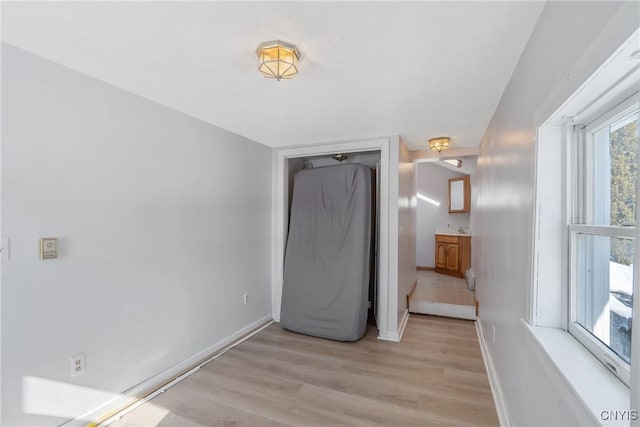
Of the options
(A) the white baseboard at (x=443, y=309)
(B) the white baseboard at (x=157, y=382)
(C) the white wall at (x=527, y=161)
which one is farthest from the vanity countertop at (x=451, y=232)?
(B) the white baseboard at (x=157, y=382)

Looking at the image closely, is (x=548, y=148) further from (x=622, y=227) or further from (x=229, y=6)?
(x=229, y=6)

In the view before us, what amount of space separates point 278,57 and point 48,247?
1705mm

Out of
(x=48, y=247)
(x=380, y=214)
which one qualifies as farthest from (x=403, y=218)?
(x=48, y=247)

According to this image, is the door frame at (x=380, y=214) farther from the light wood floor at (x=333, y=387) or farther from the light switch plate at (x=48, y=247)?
the light switch plate at (x=48, y=247)

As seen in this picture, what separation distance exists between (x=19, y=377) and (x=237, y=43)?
215 cm

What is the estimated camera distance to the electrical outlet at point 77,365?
5.68 feet

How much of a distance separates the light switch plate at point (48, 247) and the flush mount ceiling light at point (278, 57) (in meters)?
1.58

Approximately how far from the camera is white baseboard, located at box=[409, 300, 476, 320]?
12.2ft

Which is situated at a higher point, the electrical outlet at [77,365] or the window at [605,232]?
the window at [605,232]

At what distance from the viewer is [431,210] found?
689 cm

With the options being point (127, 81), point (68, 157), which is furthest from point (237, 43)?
point (68, 157)

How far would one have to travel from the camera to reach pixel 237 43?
148cm

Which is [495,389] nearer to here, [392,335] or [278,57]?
[392,335]

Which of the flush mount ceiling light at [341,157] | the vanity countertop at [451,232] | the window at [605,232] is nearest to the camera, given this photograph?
the window at [605,232]
